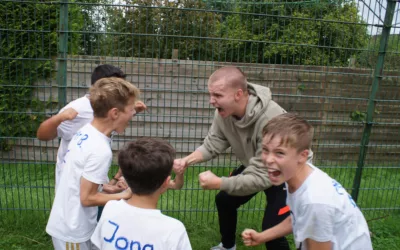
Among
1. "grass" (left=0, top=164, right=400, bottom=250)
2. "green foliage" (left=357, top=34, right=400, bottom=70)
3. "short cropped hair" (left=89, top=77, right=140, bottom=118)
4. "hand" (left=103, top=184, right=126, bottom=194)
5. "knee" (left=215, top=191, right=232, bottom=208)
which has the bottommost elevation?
"grass" (left=0, top=164, right=400, bottom=250)

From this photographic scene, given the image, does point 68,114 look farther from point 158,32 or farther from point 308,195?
point 308,195

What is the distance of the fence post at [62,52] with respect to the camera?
10.7 feet

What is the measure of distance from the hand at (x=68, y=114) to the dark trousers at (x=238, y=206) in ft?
4.45

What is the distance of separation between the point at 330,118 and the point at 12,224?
3.61m

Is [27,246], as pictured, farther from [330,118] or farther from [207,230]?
[330,118]

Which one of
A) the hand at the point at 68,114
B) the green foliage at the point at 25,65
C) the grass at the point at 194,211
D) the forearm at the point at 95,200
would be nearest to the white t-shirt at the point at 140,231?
the forearm at the point at 95,200

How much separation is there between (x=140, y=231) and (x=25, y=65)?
2.77 metres

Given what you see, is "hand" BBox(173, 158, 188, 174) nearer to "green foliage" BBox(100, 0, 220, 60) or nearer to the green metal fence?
the green metal fence

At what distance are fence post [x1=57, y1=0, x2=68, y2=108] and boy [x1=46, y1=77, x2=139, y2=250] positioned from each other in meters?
1.31

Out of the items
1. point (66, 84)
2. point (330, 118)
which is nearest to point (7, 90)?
point (66, 84)

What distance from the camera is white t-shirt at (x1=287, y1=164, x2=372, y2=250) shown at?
5.59 ft

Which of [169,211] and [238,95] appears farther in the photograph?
[169,211]

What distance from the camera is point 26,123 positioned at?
3758mm

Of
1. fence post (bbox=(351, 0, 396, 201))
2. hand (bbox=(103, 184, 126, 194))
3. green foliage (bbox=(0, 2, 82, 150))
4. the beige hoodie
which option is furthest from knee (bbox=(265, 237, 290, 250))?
green foliage (bbox=(0, 2, 82, 150))
